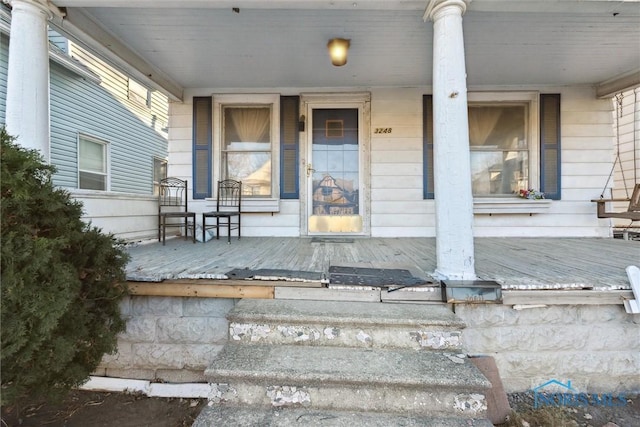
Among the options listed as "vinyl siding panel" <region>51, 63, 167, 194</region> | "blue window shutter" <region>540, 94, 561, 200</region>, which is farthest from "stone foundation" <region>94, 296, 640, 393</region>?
"vinyl siding panel" <region>51, 63, 167, 194</region>

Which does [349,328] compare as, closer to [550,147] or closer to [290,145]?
[290,145]

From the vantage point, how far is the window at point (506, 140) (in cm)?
420

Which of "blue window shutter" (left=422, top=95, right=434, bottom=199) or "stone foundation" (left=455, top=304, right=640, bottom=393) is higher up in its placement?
"blue window shutter" (left=422, top=95, right=434, bottom=199)

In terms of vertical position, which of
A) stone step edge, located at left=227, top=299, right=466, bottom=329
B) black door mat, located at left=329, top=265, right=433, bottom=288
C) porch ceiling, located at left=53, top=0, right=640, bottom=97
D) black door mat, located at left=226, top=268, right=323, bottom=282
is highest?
porch ceiling, located at left=53, top=0, right=640, bottom=97

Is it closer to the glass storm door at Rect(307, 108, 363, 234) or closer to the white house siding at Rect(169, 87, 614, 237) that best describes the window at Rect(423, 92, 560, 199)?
the white house siding at Rect(169, 87, 614, 237)

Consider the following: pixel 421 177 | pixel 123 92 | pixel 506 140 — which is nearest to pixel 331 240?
pixel 421 177

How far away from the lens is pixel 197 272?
201 centimetres

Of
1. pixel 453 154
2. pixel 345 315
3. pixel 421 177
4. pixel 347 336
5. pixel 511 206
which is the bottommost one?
pixel 347 336

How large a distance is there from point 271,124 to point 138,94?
4572 millimetres

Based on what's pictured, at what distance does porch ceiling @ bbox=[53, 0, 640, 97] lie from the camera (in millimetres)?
2248

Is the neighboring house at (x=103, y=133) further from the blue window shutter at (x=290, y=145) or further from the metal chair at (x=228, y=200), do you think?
the blue window shutter at (x=290, y=145)

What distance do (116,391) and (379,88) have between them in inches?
167

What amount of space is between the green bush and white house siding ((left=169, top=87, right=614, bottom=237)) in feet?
8.95

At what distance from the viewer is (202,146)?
4.29 m
